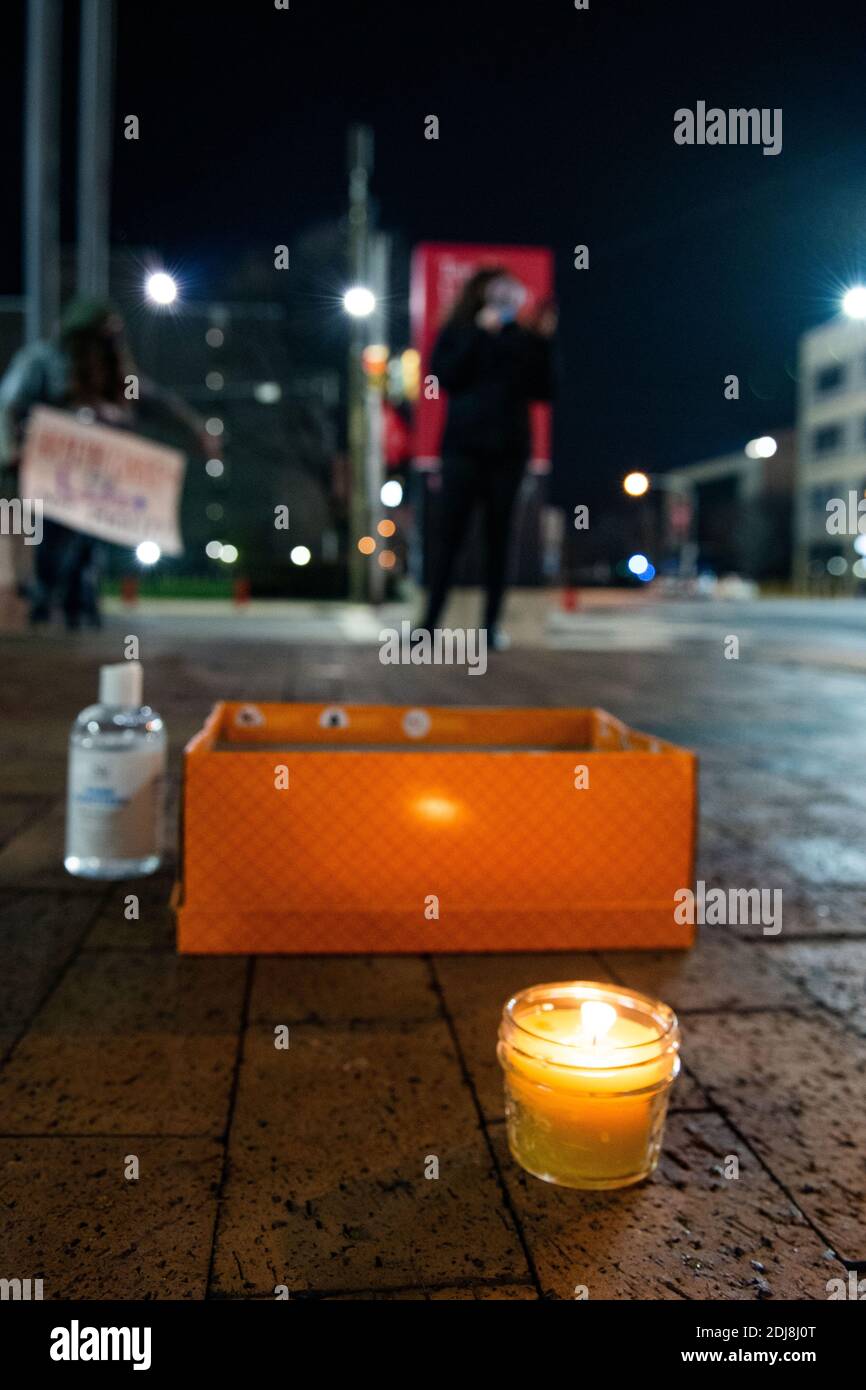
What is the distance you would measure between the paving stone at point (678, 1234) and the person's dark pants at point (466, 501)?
7048mm

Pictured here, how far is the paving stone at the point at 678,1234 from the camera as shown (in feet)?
4.41

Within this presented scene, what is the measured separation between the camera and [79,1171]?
1.56 m

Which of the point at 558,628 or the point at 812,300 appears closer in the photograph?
the point at 812,300

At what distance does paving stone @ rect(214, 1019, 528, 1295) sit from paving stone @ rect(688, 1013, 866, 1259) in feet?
1.36

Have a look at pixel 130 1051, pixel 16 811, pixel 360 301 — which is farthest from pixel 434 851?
pixel 360 301

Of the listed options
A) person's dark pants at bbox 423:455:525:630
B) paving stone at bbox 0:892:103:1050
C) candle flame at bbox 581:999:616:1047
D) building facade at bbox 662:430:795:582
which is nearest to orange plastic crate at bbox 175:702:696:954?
paving stone at bbox 0:892:103:1050

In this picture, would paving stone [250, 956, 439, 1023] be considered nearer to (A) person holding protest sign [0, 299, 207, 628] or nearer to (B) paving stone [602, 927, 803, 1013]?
(B) paving stone [602, 927, 803, 1013]

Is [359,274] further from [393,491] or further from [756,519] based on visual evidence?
[756,519]

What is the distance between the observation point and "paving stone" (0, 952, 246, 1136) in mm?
1724

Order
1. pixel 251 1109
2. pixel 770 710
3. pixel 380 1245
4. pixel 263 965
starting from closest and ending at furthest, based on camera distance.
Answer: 1. pixel 380 1245
2. pixel 251 1109
3. pixel 263 965
4. pixel 770 710

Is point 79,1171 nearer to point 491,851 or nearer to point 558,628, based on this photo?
→ point 491,851

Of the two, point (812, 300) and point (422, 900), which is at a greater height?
point (812, 300)

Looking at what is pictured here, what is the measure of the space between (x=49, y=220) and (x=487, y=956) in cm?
1151
